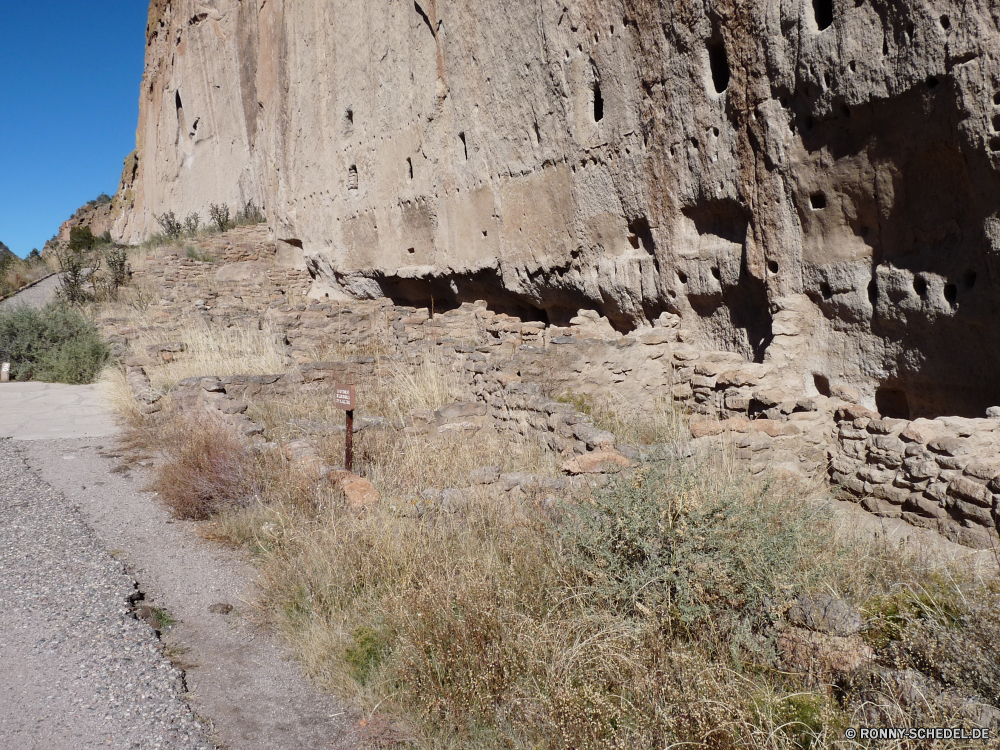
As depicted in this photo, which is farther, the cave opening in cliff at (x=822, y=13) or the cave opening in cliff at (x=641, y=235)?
the cave opening in cliff at (x=641, y=235)

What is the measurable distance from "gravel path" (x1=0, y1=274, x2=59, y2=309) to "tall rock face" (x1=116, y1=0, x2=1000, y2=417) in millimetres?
11237

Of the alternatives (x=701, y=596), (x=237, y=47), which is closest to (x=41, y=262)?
(x=237, y=47)

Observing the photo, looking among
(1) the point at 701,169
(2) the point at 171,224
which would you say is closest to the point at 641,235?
(1) the point at 701,169

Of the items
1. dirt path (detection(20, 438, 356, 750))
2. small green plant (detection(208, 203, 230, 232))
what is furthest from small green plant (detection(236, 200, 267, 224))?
dirt path (detection(20, 438, 356, 750))

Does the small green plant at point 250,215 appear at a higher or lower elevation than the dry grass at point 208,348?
higher

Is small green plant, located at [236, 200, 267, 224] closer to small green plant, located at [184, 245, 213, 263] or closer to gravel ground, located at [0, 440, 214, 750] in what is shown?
small green plant, located at [184, 245, 213, 263]

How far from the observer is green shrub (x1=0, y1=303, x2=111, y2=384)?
1215 centimetres

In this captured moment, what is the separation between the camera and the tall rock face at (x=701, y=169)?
5.45 meters

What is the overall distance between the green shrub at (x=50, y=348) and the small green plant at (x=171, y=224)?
9.82 meters

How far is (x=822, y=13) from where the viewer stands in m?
6.27

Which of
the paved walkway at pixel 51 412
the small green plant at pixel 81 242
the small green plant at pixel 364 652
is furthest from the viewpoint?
the small green plant at pixel 81 242

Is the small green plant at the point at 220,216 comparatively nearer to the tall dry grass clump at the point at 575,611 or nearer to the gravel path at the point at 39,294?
the gravel path at the point at 39,294

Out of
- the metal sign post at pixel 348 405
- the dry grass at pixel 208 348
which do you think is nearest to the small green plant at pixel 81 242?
the dry grass at pixel 208 348

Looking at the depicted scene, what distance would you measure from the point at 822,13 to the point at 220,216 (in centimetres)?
2122
